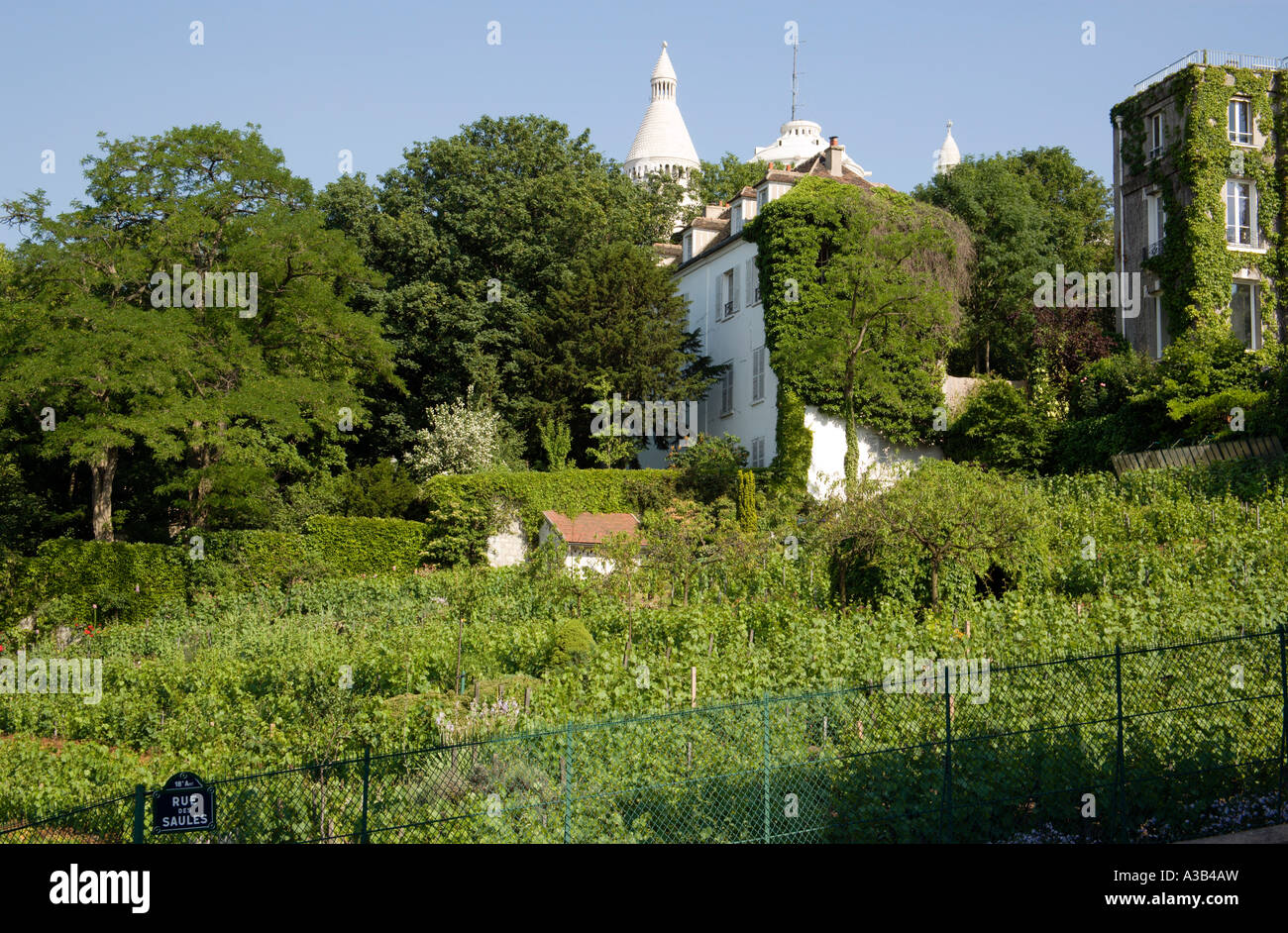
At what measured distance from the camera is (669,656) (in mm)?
18375

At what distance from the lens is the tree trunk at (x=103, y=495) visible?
1312 inches

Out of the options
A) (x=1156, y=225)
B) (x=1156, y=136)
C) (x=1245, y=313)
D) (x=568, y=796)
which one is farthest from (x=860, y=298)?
(x=568, y=796)

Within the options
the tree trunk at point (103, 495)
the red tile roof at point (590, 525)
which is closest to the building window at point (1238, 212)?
the red tile roof at point (590, 525)

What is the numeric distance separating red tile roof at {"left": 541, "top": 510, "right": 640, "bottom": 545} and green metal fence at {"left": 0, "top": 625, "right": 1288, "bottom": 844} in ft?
55.1

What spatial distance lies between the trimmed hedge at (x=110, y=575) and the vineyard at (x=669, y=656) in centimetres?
254

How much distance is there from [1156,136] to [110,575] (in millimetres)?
31065

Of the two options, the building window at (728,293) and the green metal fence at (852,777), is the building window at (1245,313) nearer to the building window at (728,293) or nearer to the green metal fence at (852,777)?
the building window at (728,293)

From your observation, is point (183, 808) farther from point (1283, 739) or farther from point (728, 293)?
point (728, 293)

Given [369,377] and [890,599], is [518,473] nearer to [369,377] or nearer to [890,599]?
[369,377]

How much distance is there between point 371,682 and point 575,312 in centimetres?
2127

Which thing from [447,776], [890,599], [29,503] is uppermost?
[29,503]

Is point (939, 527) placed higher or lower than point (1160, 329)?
lower
